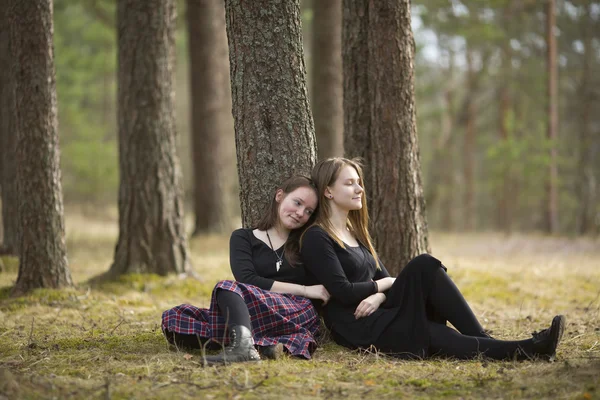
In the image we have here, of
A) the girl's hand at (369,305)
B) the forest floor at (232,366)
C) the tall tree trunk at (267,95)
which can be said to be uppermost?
the tall tree trunk at (267,95)

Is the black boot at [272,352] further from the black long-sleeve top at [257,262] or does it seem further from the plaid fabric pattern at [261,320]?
the black long-sleeve top at [257,262]

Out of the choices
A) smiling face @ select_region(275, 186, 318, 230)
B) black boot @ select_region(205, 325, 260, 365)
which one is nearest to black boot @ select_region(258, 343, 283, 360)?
black boot @ select_region(205, 325, 260, 365)

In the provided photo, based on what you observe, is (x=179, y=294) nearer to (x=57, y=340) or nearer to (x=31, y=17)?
(x=57, y=340)

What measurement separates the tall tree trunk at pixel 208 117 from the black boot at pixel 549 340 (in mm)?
9005

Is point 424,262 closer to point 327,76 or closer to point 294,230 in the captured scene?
point 294,230

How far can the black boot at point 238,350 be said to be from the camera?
371 cm

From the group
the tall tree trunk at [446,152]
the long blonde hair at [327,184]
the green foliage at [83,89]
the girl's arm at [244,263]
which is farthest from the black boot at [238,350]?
the tall tree trunk at [446,152]

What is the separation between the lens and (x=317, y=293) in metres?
4.30

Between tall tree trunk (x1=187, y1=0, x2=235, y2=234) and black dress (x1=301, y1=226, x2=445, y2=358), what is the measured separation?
27.0ft

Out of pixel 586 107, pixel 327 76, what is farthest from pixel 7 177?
pixel 586 107

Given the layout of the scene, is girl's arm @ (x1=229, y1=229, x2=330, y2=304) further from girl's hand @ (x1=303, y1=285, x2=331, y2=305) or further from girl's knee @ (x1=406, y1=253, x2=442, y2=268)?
girl's knee @ (x1=406, y1=253, x2=442, y2=268)

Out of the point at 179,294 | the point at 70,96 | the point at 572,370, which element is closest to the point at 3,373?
the point at 572,370

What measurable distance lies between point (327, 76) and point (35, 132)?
5773mm

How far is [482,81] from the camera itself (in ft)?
72.7
